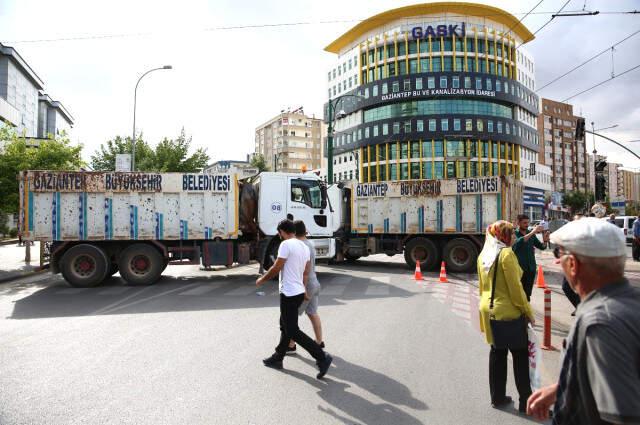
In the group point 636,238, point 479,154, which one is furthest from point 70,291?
point 479,154

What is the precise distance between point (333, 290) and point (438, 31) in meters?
56.8

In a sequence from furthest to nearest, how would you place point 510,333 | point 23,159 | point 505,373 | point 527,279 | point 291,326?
point 23,159 → point 527,279 → point 291,326 → point 505,373 → point 510,333

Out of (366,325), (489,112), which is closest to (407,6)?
(489,112)

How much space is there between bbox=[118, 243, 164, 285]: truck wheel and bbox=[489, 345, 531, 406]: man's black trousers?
9.79 metres

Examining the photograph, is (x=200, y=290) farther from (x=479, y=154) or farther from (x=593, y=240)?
(x=479, y=154)

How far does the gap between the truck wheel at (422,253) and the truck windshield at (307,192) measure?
3.79m

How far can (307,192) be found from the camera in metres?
13.4

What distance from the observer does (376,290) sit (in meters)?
10.8

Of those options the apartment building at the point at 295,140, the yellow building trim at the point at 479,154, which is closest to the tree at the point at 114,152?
the yellow building trim at the point at 479,154

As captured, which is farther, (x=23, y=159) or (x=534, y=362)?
(x=23, y=159)

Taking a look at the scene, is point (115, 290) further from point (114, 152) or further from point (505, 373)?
point (114, 152)

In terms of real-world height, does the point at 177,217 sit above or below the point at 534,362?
above

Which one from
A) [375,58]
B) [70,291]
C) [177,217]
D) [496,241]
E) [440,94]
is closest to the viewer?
[496,241]

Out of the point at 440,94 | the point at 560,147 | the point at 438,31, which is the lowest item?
the point at 560,147
